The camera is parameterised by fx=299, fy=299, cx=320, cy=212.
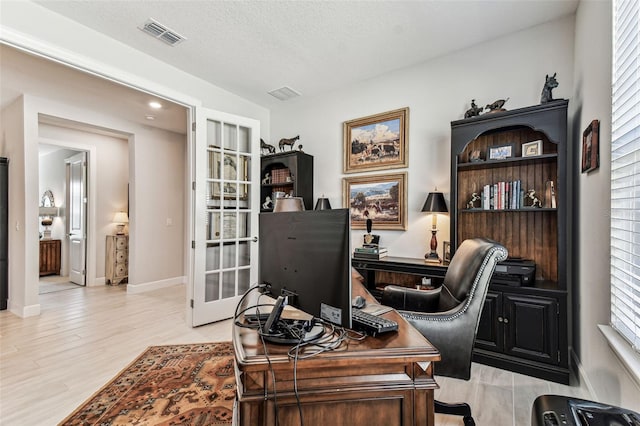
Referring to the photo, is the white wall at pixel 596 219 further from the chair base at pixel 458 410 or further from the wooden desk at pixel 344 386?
the wooden desk at pixel 344 386

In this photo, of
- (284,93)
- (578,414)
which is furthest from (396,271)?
(284,93)

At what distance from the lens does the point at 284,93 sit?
4066mm

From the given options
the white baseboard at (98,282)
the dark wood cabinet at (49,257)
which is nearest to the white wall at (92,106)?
the white baseboard at (98,282)

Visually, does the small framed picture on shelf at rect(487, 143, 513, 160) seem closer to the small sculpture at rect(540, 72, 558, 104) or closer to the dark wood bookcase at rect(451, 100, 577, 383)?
the dark wood bookcase at rect(451, 100, 577, 383)

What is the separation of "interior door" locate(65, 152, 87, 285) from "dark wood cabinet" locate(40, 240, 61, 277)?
708 millimetres

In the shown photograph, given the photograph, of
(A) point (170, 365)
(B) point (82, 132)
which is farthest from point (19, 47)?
(B) point (82, 132)

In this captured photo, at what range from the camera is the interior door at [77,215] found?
524 centimetres

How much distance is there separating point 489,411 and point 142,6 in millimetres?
3826

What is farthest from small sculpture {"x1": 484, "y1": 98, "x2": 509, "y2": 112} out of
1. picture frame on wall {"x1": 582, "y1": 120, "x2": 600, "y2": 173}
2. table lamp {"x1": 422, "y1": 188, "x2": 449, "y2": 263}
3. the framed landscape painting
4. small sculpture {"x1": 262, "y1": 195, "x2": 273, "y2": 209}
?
small sculpture {"x1": 262, "y1": 195, "x2": 273, "y2": 209}

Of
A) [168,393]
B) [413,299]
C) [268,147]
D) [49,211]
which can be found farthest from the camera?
[49,211]

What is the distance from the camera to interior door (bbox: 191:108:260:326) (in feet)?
11.2

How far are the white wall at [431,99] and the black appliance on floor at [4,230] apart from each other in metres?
3.94

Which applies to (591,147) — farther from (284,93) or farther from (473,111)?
(284,93)

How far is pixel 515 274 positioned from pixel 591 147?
105 centimetres
